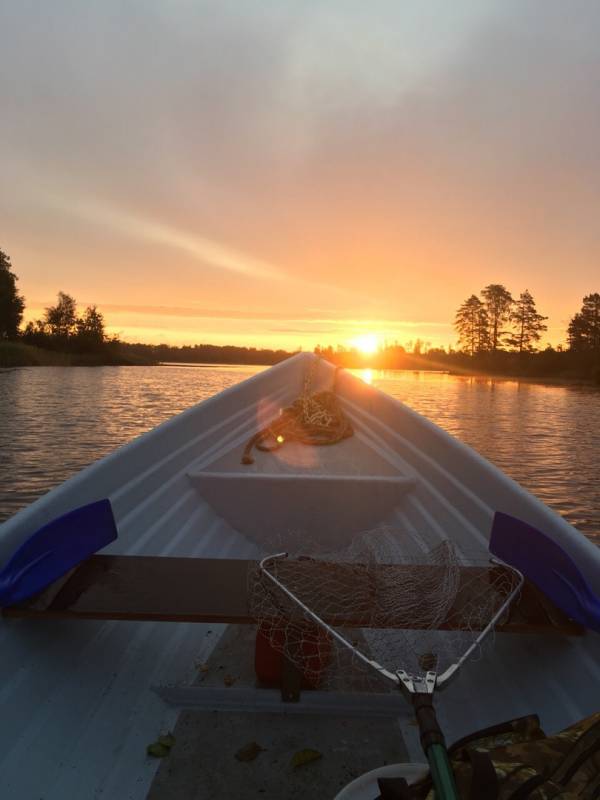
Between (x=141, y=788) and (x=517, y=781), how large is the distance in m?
1.35

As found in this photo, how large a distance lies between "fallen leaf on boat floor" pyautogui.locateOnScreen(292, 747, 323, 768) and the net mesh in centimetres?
29

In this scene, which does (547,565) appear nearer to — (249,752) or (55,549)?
(249,752)

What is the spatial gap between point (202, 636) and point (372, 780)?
135 cm

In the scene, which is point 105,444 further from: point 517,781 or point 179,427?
point 517,781

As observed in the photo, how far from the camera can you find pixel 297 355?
8.89m

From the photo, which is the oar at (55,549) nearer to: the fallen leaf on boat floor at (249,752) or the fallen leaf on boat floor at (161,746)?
the fallen leaf on boat floor at (161,746)

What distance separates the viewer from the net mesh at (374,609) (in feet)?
6.66

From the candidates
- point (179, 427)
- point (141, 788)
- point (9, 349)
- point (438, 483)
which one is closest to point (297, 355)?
point (179, 427)

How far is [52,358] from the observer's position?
52.6 meters

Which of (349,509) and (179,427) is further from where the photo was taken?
(179,427)

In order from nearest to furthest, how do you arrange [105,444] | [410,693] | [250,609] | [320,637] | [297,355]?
[410,693], [250,609], [320,637], [297,355], [105,444]

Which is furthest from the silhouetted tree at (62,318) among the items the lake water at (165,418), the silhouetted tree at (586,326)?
the silhouetted tree at (586,326)

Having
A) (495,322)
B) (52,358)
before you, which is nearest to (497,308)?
(495,322)

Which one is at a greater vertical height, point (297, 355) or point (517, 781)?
point (297, 355)
